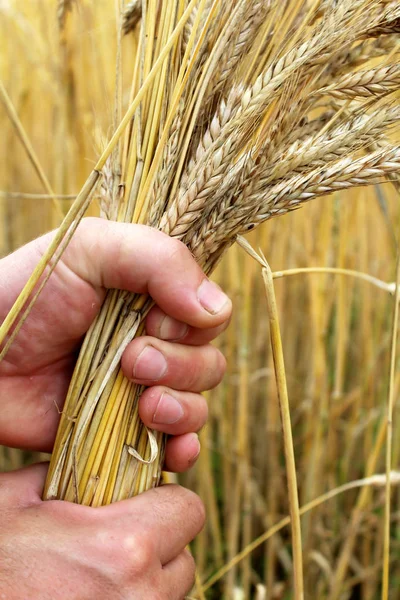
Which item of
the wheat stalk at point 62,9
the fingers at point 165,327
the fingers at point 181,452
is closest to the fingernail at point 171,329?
the fingers at point 165,327

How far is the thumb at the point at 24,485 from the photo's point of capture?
63 cm

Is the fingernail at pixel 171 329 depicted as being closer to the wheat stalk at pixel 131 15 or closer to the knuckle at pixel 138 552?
the knuckle at pixel 138 552

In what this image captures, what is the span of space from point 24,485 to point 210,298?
0.31m

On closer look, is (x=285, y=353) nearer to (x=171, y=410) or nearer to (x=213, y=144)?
(x=171, y=410)

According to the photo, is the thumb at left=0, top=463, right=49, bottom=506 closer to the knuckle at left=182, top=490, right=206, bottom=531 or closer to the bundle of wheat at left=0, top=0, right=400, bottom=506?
the bundle of wheat at left=0, top=0, right=400, bottom=506

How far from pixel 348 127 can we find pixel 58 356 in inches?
17.1

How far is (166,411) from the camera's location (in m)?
0.62

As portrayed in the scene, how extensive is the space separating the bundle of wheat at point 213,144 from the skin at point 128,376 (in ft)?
0.08

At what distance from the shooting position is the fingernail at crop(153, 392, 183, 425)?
617 mm

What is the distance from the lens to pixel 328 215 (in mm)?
985

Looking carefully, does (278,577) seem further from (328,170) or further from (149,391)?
(328,170)

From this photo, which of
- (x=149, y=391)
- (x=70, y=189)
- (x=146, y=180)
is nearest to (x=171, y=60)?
(x=146, y=180)

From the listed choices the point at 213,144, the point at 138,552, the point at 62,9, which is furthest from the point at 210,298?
the point at 62,9

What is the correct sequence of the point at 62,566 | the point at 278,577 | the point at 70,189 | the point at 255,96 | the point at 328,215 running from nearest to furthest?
the point at 255,96 → the point at 62,566 → the point at 328,215 → the point at 70,189 → the point at 278,577
